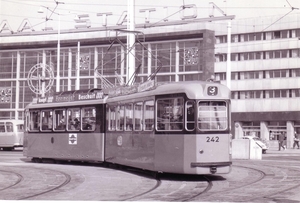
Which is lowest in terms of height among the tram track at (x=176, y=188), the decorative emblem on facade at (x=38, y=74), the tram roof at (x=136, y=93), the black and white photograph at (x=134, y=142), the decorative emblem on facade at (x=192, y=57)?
the tram track at (x=176, y=188)

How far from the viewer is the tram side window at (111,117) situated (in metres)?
20.2

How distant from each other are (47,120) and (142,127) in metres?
7.19

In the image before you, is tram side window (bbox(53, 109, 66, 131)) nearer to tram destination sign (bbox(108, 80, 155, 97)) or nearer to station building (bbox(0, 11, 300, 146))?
tram destination sign (bbox(108, 80, 155, 97))

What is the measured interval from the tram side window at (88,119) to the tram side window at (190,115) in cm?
665

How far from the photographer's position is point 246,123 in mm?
62688

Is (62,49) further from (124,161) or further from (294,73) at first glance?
(124,161)

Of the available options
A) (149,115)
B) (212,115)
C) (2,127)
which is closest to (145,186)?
(212,115)

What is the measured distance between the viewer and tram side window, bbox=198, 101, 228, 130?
15477 millimetres

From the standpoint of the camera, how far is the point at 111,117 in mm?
20484

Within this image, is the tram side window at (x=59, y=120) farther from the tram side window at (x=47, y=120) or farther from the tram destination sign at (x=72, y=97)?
the tram destination sign at (x=72, y=97)

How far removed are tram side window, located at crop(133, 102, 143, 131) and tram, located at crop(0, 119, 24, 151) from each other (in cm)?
2153

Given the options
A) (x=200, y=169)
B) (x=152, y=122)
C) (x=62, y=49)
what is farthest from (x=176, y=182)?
(x=62, y=49)

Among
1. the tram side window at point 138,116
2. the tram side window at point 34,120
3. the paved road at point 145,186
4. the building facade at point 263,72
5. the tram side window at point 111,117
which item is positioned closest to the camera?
the paved road at point 145,186

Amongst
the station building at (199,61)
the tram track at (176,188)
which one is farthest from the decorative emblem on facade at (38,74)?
the tram track at (176,188)
